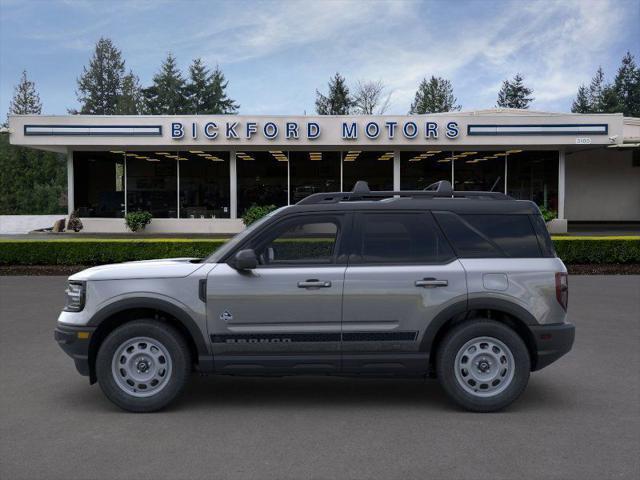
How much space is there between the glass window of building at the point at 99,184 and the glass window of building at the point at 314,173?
755 cm

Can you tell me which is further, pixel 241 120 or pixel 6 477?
pixel 241 120

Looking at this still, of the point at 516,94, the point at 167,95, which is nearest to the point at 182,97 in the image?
the point at 167,95

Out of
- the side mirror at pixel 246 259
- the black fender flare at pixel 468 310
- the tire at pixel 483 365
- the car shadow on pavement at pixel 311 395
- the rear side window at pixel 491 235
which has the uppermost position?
the rear side window at pixel 491 235

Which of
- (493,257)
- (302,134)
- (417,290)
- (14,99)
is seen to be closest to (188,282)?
(417,290)

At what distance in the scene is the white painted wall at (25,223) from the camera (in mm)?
34781

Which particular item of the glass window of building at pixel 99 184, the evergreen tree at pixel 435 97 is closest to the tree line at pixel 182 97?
the evergreen tree at pixel 435 97

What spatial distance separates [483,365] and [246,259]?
217cm

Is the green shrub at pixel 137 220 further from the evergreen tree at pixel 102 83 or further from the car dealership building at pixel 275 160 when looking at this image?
the evergreen tree at pixel 102 83

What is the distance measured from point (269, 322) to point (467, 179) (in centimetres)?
2556

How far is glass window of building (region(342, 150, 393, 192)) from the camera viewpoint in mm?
29641

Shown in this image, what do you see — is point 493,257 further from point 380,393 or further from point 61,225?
point 61,225

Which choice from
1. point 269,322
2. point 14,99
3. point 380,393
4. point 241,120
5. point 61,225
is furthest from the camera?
point 14,99

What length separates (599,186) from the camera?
36.3 meters

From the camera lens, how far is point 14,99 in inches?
3046
